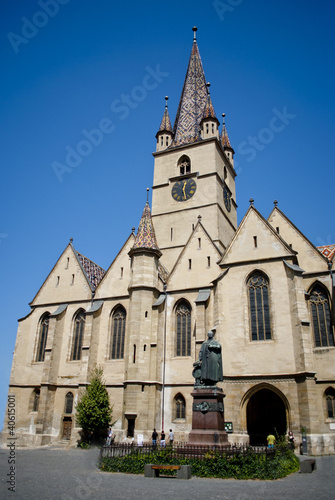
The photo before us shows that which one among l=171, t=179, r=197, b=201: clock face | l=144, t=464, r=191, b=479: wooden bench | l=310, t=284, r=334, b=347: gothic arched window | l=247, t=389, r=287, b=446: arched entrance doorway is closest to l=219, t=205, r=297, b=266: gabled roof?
l=310, t=284, r=334, b=347: gothic arched window

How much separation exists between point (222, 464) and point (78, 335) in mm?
19696

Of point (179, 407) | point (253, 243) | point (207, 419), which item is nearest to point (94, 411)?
point (179, 407)

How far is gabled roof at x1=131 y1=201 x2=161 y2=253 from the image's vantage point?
28.5m

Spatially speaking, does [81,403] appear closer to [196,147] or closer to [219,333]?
[219,333]

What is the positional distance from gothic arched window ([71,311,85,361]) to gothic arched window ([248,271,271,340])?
1316 cm

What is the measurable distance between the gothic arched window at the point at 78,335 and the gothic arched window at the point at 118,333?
2.85 metres

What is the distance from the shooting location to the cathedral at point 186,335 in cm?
2198

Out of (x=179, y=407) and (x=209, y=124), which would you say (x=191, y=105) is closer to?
(x=209, y=124)

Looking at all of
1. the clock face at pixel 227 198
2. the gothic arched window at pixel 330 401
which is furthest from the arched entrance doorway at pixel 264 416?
the clock face at pixel 227 198

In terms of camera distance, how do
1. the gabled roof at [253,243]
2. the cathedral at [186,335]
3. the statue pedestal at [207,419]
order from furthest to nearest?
the gabled roof at [253,243] → the cathedral at [186,335] → the statue pedestal at [207,419]

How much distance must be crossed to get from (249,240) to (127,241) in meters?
10.1

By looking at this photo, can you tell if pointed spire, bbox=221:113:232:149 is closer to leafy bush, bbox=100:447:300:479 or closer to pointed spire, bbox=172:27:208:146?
pointed spire, bbox=172:27:208:146

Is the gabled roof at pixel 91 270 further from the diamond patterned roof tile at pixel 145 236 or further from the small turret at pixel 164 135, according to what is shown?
the small turret at pixel 164 135

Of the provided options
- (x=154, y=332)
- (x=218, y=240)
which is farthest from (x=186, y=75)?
(x=154, y=332)
